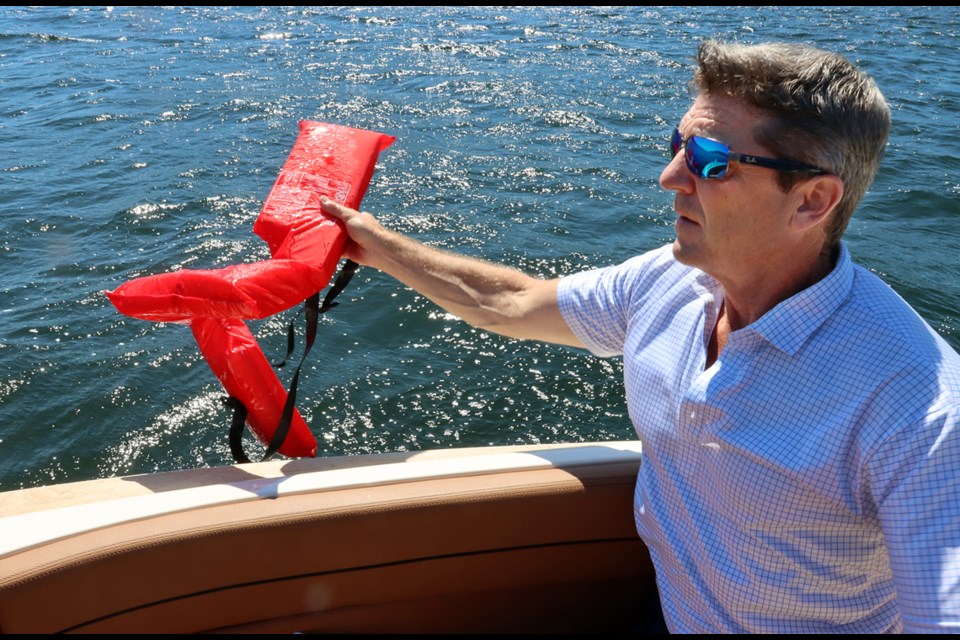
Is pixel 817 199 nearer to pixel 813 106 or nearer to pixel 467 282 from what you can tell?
pixel 813 106

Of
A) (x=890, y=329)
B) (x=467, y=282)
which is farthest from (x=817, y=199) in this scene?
(x=467, y=282)

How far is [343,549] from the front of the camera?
5.89 ft

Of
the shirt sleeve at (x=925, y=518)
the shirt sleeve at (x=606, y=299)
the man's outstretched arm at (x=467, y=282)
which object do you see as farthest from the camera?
the man's outstretched arm at (x=467, y=282)

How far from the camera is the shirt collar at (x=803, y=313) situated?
4.81 ft

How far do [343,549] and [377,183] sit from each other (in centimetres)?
403

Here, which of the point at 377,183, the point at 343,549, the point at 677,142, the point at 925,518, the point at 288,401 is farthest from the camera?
the point at 377,183

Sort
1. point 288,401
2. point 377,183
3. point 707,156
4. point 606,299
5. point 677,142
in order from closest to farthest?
1. point 707,156
2. point 677,142
3. point 606,299
4. point 288,401
5. point 377,183

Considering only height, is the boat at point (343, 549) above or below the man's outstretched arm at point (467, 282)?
below

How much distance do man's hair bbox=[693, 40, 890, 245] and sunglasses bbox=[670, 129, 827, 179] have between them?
0.01 m

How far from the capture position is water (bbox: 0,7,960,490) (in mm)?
3660

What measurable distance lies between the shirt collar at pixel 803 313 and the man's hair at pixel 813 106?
0.41ft

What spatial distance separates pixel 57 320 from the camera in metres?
4.15

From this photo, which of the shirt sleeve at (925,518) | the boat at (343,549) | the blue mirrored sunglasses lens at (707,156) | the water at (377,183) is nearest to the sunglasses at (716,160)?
the blue mirrored sunglasses lens at (707,156)

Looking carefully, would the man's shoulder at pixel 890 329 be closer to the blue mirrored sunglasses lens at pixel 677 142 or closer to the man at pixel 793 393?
the man at pixel 793 393
